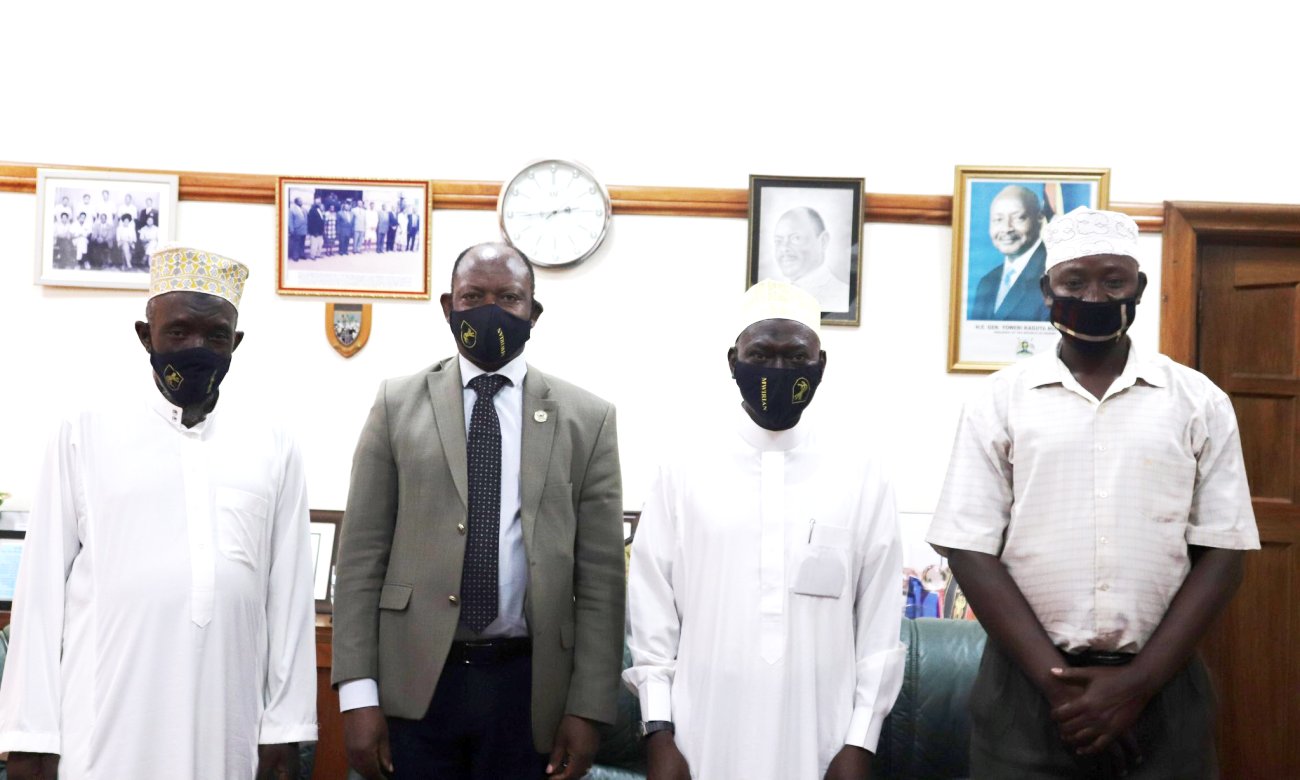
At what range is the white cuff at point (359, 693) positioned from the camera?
228 centimetres

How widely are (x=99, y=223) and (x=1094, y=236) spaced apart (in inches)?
132

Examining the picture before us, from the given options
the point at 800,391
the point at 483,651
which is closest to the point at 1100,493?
the point at 800,391

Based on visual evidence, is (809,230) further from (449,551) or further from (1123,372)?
(449,551)

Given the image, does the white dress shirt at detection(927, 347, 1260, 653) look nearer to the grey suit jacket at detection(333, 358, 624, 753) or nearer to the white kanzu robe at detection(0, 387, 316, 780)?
the grey suit jacket at detection(333, 358, 624, 753)

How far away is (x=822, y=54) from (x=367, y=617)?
2675 mm

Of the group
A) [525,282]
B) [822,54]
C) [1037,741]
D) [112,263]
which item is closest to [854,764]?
[1037,741]

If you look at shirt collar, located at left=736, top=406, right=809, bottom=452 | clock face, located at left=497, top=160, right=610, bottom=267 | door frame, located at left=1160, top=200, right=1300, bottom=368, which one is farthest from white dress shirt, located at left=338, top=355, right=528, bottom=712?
door frame, located at left=1160, top=200, right=1300, bottom=368

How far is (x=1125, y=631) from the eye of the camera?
6.92ft

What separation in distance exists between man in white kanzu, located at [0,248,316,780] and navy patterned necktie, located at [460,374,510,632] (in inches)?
14.9

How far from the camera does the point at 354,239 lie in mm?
4117

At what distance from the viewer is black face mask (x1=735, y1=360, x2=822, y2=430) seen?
228 centimetres

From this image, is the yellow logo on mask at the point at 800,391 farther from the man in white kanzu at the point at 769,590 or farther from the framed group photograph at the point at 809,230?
the framed group photograph at the point at 809,230

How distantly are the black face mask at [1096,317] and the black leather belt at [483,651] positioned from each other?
4.05 feet

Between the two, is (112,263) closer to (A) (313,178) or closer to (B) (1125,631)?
(A) (313,178)
